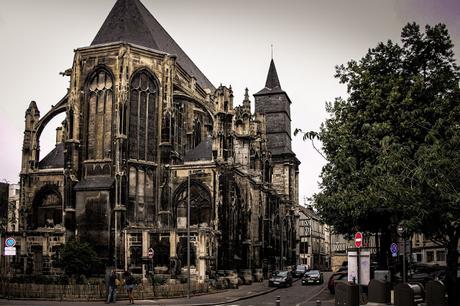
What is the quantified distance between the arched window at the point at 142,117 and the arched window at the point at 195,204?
Answer: 3.56 meters

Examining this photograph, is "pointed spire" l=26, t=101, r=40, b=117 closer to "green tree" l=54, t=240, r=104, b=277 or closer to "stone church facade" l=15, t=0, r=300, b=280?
"stone church facade" l=15, t=0, r=300, b=280

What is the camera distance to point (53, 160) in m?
51.5

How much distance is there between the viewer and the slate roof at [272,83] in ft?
292

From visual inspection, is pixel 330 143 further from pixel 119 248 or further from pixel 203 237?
pixel 119 248

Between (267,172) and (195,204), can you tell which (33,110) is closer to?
(195,204)

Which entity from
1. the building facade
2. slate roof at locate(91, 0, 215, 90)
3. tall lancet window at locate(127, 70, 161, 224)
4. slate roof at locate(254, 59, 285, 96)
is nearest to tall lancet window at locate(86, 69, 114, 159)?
tall lancet window at locate(127, 70, 161, 224)

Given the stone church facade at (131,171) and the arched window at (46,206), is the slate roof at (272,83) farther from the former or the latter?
the arched window at (46,206)

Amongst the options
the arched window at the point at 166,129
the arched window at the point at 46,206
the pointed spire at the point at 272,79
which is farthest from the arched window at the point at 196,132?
the pointed spire at the point at 272,79

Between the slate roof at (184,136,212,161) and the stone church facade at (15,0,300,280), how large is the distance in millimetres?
89

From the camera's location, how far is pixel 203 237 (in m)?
40.4

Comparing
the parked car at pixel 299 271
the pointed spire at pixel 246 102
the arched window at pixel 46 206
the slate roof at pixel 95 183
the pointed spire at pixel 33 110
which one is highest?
the pointed spire at pixel 246 102

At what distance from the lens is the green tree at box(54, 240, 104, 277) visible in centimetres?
4028

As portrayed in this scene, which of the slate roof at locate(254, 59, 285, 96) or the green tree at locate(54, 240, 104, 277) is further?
the slate roof at locate(254, 59, 285, 96)

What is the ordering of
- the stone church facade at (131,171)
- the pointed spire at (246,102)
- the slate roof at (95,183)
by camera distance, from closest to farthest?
the stone church facade at (131,171) < the slate roof at (95,183) < the pointed spire at (246,102)
